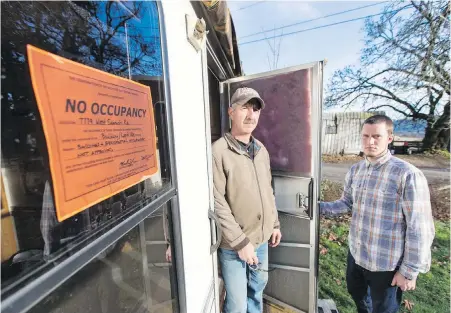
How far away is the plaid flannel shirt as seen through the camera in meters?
1.68

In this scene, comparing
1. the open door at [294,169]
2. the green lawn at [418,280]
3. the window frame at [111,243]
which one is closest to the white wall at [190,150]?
the window frame at [111,243]

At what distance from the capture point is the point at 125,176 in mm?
744

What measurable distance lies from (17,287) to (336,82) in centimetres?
1371

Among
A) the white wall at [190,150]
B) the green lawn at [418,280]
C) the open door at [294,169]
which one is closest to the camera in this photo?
the white wall at [190,150]

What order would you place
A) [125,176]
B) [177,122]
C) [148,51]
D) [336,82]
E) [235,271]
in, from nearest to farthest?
1. [125,176]
2. [148,51]
3. [177,122]
4. [235,271]
5. [336,82]

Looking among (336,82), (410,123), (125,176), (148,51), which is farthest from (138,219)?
(410,123)

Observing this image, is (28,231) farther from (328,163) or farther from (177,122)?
(328,163)

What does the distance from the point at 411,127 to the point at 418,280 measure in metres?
12.2

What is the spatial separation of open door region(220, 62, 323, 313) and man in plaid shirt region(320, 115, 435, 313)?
15.4 inches

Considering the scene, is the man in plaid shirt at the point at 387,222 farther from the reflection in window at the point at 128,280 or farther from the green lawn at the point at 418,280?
the reflection in window at the point at 128,280

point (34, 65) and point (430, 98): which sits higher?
point (430, 98)

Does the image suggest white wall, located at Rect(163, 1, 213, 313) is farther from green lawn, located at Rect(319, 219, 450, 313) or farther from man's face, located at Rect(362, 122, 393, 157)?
green lawn, located at Rect(319, 219, 450, 313)

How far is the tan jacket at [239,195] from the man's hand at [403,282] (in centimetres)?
105

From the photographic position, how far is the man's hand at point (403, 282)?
1722 millimetres
